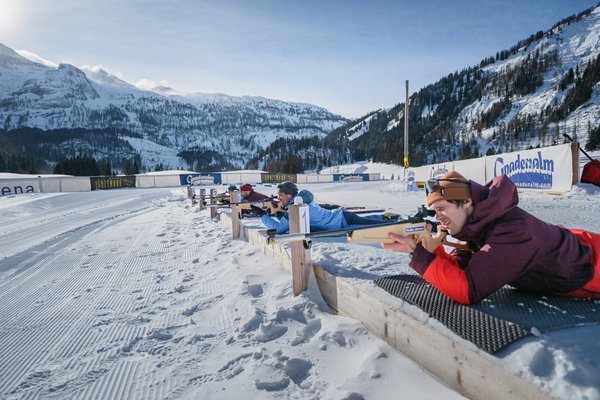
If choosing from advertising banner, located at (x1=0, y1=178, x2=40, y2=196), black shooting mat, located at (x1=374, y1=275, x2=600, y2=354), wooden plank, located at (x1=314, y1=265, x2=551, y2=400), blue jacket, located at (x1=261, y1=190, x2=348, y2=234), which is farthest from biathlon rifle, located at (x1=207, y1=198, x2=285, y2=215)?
advertising banner, located at (x1=0, y1=178, x2=40, y2=196)

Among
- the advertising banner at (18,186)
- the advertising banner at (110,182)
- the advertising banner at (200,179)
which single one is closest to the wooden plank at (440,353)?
the advertising banner at (18,186)

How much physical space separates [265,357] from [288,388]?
1.31ft

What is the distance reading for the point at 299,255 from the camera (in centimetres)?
352

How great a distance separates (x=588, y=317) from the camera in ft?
6.39

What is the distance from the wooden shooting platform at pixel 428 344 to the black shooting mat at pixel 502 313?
73 mm

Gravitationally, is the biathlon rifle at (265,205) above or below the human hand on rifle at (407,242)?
below

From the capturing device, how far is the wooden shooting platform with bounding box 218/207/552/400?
1566 mm

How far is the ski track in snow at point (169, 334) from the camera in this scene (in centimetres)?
224

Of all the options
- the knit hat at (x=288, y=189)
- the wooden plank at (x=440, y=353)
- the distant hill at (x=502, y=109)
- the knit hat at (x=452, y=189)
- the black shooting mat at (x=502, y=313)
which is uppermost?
the distant hill at (x=502, y=109)

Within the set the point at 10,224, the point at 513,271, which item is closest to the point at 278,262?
the point at 513,271

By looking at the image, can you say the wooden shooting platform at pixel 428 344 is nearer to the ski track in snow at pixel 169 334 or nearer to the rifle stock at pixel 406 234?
the ski track in snow at pixel 169 334

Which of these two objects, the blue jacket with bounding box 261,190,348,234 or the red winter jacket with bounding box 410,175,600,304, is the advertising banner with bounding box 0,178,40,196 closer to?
the blue jacket with bounding box 261,190,348,234

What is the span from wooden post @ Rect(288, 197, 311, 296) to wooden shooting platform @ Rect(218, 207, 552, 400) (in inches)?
0.7

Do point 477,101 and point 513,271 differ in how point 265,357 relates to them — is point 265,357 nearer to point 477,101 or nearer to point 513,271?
point 513,271
